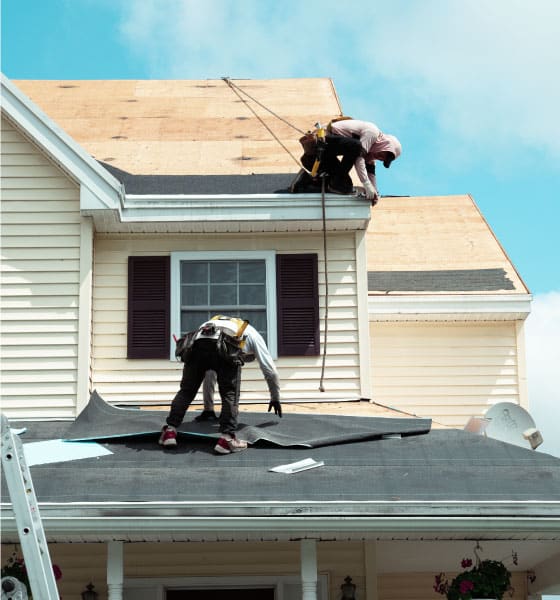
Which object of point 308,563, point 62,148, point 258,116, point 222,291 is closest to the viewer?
point 308,563

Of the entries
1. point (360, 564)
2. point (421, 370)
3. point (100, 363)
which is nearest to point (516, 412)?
point (360, 564)

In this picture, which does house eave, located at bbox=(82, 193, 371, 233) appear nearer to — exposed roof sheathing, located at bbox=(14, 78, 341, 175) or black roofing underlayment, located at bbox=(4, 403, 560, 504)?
exposed roof sheathing, located at bbox=(14, 78, 341, 175)

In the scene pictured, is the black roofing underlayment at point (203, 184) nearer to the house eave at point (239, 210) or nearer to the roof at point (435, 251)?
the house eave at point (239, 210)

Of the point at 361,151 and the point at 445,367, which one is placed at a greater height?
the point at 361,151

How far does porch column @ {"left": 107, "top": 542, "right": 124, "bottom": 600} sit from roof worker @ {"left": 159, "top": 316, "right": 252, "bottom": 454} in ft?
3.77

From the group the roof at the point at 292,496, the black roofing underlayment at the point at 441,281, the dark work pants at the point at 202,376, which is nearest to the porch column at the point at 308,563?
the roof at the point at 292,496

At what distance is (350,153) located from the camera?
12.9m

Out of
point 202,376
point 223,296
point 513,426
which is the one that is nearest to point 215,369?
point 202,376

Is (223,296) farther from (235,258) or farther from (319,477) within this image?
(319,477)

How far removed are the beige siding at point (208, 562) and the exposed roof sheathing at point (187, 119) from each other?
5.13 meters

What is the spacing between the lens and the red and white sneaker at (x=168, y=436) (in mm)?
9953

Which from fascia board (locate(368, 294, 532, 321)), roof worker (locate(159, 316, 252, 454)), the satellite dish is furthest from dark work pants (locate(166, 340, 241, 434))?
fascia board (locate(368, 294, 532, 321))

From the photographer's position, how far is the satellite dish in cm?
1183

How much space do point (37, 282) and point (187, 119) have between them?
13.8 ft
